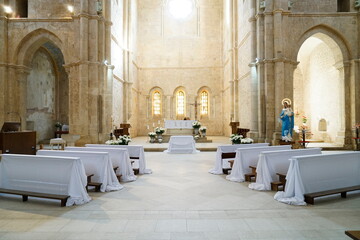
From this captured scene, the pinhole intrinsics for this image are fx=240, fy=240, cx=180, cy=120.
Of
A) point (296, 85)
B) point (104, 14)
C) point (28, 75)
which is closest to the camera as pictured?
point (104, 14)

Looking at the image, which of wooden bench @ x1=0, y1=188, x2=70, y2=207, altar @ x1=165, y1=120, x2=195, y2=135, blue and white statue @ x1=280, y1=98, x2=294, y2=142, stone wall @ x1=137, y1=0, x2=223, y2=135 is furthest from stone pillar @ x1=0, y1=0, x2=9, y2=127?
blue and white statue @ x1=280, y1=98, x2=294, y2=142

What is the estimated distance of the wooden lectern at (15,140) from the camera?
848 cm

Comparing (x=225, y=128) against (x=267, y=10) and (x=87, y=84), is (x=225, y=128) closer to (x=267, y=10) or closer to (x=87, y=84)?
(x=267, y=10)

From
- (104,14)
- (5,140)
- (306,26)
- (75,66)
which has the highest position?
(104,14)

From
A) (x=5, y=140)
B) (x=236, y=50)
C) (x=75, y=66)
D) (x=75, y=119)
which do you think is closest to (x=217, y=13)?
(x=236, y=50)

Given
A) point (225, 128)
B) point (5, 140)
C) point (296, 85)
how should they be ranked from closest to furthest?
point (5, 140) < point (296, 85) < point (225, 128)

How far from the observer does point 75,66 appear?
1491 cm

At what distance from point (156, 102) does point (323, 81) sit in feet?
54.1

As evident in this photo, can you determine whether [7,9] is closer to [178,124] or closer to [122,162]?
[178,124]

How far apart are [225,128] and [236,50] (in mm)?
8231

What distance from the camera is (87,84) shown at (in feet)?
48.4

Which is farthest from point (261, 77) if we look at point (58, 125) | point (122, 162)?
point (58, 125)

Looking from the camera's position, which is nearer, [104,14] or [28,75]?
[104,14]

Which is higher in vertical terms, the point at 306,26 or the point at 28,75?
the point at 306,26
